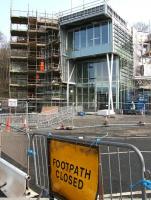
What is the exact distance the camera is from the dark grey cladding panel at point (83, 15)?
165ft

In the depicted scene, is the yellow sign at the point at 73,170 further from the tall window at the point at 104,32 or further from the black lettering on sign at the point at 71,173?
the tall window at the point at 104,32

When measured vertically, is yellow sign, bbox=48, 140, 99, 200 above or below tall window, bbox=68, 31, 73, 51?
below

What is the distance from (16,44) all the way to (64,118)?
22.0m

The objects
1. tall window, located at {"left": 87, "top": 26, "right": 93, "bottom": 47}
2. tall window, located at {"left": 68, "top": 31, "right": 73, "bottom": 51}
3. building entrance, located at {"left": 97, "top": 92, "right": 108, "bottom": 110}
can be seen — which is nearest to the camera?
building entrance, located at {"left": 97, "top": 92, "right": 108, "bottom": 110}

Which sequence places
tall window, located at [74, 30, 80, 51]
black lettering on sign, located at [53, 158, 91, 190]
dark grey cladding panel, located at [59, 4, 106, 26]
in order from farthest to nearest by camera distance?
tall window, located at [74, 30, 80, 51] → dark grey cladding panel, located at [59, 4, 106, 26] → black lettering on sign, located at [53, 158, 91, 190]

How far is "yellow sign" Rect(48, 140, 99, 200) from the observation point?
5.33m

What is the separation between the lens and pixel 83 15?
171 feet

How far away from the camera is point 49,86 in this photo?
5594 centimetres

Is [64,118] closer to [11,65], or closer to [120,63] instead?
[120,63]

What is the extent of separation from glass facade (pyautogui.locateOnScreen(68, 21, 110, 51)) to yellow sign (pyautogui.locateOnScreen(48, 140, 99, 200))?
4549 centimetres

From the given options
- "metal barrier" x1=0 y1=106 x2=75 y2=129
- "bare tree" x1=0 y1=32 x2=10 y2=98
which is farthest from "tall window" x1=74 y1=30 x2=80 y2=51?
"bare tree" x1=0 y1=32 x2=10 y2=98

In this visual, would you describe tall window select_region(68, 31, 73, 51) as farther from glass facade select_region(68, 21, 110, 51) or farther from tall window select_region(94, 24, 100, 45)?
tall window select_region(94, 24, 100, 45)

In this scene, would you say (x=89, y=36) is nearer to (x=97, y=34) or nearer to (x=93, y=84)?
(x=97, y=34)

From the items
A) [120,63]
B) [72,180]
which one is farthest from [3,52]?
[72,180]
